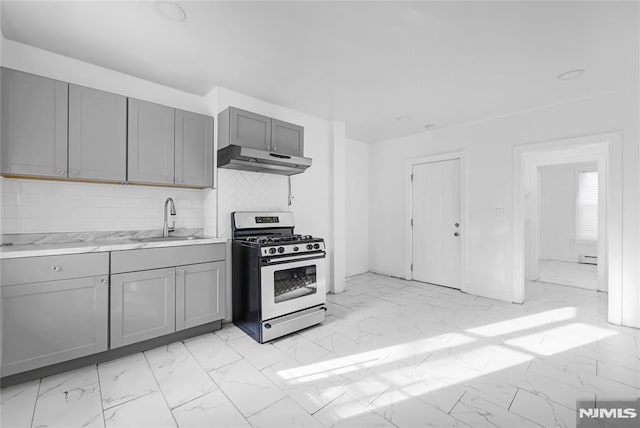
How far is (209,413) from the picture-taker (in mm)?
1700

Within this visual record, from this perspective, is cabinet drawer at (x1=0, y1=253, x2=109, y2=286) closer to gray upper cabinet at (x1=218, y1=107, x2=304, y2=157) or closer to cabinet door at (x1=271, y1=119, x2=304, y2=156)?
gray upper cabinet at (x1=218, y1=107, x2=304, y2=157)

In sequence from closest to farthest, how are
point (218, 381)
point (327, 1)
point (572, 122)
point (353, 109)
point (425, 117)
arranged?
point (327, 1) → point (218, 381) → point (572, 122) → point (353, 109) → point (425, 117)

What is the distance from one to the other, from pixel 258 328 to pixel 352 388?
3.38ft

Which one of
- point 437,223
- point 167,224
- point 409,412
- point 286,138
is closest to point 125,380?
point 167,224

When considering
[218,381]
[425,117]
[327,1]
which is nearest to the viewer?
[327,1]

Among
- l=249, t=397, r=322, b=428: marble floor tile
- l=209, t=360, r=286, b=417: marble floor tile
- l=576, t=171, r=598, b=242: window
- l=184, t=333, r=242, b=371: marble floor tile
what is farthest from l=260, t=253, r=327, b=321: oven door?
l=576, t=171, r=598, b=242: window

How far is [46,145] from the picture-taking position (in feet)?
7.20

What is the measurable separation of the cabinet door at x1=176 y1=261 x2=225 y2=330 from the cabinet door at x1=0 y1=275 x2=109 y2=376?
0.54 meters

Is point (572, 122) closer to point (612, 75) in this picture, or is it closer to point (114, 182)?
point (612, 75)

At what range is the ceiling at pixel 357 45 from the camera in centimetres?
192

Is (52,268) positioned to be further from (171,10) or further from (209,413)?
(171,10)

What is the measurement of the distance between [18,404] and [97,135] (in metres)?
1.92

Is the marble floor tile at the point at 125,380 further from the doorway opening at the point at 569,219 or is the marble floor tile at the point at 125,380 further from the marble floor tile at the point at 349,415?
the doorway opening at the point at 569,219

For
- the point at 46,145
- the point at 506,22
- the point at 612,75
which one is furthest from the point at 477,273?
the point at 46,145
